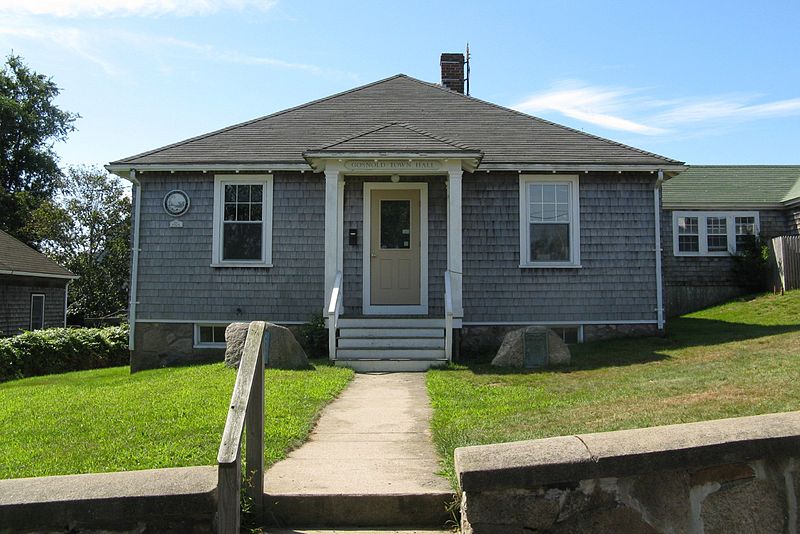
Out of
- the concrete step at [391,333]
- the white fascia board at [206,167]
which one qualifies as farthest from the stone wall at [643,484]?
the white fascia board at [206,167]

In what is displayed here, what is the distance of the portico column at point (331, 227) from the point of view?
41.0ft

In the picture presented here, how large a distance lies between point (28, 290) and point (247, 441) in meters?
23.1

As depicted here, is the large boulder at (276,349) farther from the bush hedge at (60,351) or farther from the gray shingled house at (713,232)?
the gray shingled house at (713,232)

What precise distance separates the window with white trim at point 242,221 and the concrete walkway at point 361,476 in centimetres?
695

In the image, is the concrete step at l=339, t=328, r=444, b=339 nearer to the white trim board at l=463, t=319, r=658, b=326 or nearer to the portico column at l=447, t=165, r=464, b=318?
the portico column at l=447, t=165, r=464, b=318

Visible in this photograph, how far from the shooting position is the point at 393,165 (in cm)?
1241

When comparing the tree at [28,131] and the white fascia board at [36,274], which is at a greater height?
the tree at [28,131]

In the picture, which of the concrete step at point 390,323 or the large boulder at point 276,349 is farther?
the concrete step at point 390,323

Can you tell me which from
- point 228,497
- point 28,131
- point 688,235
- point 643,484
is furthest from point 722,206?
point 28,131

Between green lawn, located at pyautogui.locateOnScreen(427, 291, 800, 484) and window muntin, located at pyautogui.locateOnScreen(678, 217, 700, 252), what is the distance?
26.3 ft

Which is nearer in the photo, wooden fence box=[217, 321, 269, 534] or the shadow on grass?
wooden fence box=[217, 321, 269, 534]

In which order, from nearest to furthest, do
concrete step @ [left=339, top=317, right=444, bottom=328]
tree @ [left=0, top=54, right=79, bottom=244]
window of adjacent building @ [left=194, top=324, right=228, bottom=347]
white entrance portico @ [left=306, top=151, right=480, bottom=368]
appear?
concrete step @ [left=339, top=317, right=444, bottom=328], white entrance portico @ [left=306, top=151, right=480, bottom=368], window of adjacent building @ [left=194, top=324, right=228, bottom=347], tree @ [left=0, top=54, right=79, bottom=244]

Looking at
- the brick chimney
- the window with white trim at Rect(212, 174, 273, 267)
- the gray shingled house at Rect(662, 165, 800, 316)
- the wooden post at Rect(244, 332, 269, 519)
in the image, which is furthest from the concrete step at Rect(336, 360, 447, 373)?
the gray shingled house at Rect(662, 165, 800, 316)

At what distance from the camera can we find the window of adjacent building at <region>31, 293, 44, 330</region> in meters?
24.4
